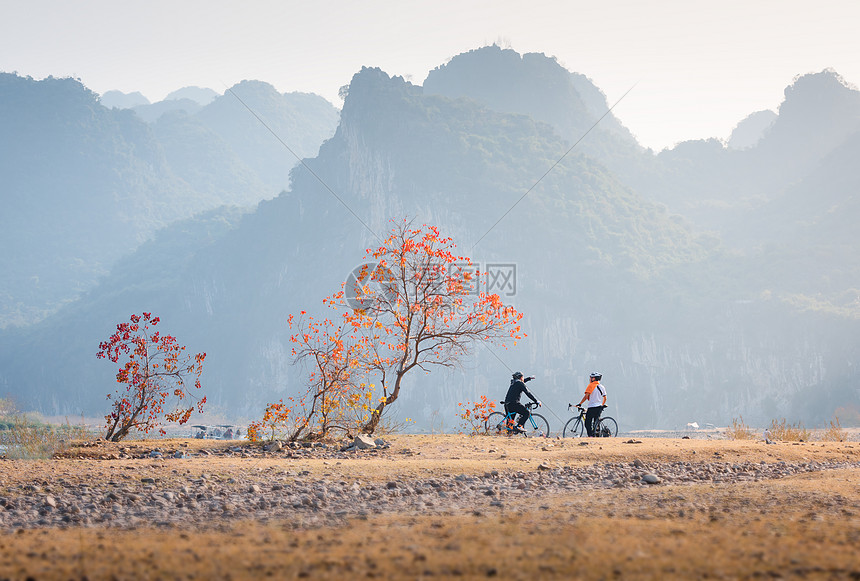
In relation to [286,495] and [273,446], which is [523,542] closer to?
[286,495]

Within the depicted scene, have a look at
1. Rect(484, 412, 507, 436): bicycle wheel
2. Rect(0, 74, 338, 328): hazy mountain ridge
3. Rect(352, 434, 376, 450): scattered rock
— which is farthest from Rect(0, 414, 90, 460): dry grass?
Rect(0, 74, 338, 328): hazy mountain ridge

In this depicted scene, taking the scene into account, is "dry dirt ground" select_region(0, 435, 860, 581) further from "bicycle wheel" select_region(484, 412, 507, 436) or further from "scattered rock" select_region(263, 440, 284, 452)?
"bicycle wheel" select_region(484, 412, 507, 436)

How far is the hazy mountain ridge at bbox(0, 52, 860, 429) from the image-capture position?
271ft

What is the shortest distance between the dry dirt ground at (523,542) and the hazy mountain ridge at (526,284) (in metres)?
76.7

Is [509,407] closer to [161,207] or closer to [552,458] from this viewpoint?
[552,458]

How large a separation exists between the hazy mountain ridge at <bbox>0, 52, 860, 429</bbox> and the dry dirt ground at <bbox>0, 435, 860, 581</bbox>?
76.7 m

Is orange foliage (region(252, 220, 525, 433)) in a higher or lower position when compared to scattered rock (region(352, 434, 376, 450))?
higher

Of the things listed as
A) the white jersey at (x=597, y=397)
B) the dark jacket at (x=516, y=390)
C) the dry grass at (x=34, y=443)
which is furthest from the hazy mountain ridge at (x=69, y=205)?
the white jersey at (x=597, y=397)

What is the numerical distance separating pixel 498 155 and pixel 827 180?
188 feet

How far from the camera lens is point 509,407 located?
1523 cm

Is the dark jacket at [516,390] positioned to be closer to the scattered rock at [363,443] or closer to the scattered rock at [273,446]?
the scattered rock at [363,443]

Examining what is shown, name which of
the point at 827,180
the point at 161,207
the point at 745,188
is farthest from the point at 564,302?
the point at 161,207

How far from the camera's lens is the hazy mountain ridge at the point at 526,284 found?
8256cm

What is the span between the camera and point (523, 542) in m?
5.04
